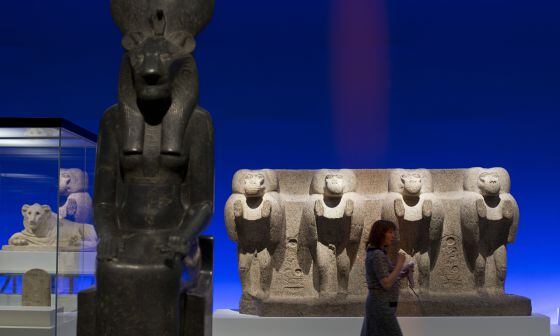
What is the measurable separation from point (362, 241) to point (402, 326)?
99 centimetres

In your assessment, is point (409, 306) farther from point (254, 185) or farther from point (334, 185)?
point (254, 185)

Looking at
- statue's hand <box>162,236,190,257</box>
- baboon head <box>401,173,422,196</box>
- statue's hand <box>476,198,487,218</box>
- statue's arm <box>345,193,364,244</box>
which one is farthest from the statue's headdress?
statue's hand <box>476,198,487,218</box>

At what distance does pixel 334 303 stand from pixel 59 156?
316cm

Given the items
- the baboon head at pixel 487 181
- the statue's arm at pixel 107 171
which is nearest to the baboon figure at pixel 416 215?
the baboon head at pixel 487 181

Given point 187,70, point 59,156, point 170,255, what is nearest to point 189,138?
point 187,70

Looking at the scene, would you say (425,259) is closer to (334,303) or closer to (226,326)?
(334,303)

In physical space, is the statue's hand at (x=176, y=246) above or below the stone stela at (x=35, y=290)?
above

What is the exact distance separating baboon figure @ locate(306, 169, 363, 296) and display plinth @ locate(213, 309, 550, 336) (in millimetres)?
391

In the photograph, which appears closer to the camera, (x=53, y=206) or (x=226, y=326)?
(x=53, y=206)

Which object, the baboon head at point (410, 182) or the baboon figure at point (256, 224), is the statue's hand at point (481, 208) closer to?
the baboon head at point (410, 182)

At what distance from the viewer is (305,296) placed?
7.93 metres

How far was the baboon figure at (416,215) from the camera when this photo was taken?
7.62 m

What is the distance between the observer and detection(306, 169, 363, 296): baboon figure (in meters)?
7.66

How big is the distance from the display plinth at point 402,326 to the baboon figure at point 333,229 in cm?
39
